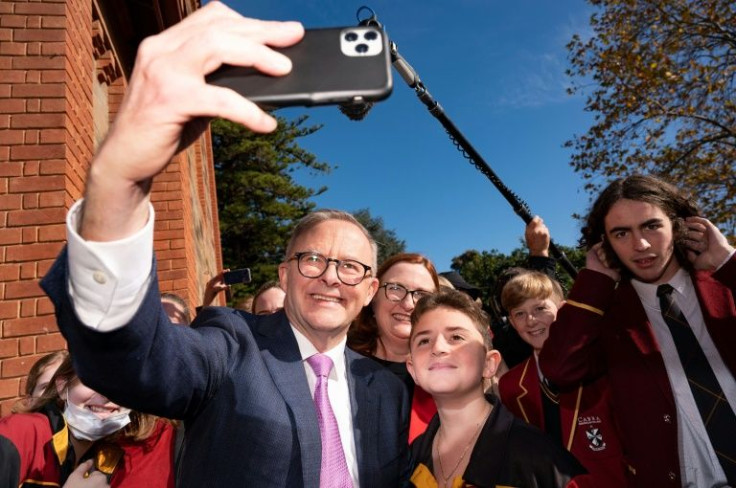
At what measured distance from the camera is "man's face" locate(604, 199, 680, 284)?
2137 millimetres

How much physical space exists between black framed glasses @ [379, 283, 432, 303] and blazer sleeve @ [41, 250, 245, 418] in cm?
166

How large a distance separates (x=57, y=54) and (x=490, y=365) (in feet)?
10.9

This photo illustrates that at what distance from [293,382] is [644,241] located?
5.17 feet

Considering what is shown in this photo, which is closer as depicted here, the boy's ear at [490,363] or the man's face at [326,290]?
the man's face at [326,290]

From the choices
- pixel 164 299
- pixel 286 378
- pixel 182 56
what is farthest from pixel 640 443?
pixel 164 299

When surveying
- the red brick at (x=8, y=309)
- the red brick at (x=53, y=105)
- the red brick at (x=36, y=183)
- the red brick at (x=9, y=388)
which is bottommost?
the red brick at (x=9, y=388)

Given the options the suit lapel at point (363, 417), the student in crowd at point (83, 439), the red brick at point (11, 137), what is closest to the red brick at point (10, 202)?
the red brick at point (11, 137)

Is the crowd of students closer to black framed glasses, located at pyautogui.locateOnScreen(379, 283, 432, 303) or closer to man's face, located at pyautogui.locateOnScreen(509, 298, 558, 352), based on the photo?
man's face, located at pyautogui.locateOnScreen(509, 298, 558, 352)

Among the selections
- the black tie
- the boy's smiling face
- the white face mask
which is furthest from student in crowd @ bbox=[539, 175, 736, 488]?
the white face mask

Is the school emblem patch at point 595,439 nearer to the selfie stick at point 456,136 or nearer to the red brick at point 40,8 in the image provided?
the selfie stick at point 456,136

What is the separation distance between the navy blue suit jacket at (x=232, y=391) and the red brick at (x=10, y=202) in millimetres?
2136

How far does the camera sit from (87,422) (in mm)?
2221

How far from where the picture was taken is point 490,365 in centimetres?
222

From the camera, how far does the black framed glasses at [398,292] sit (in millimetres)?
2967
